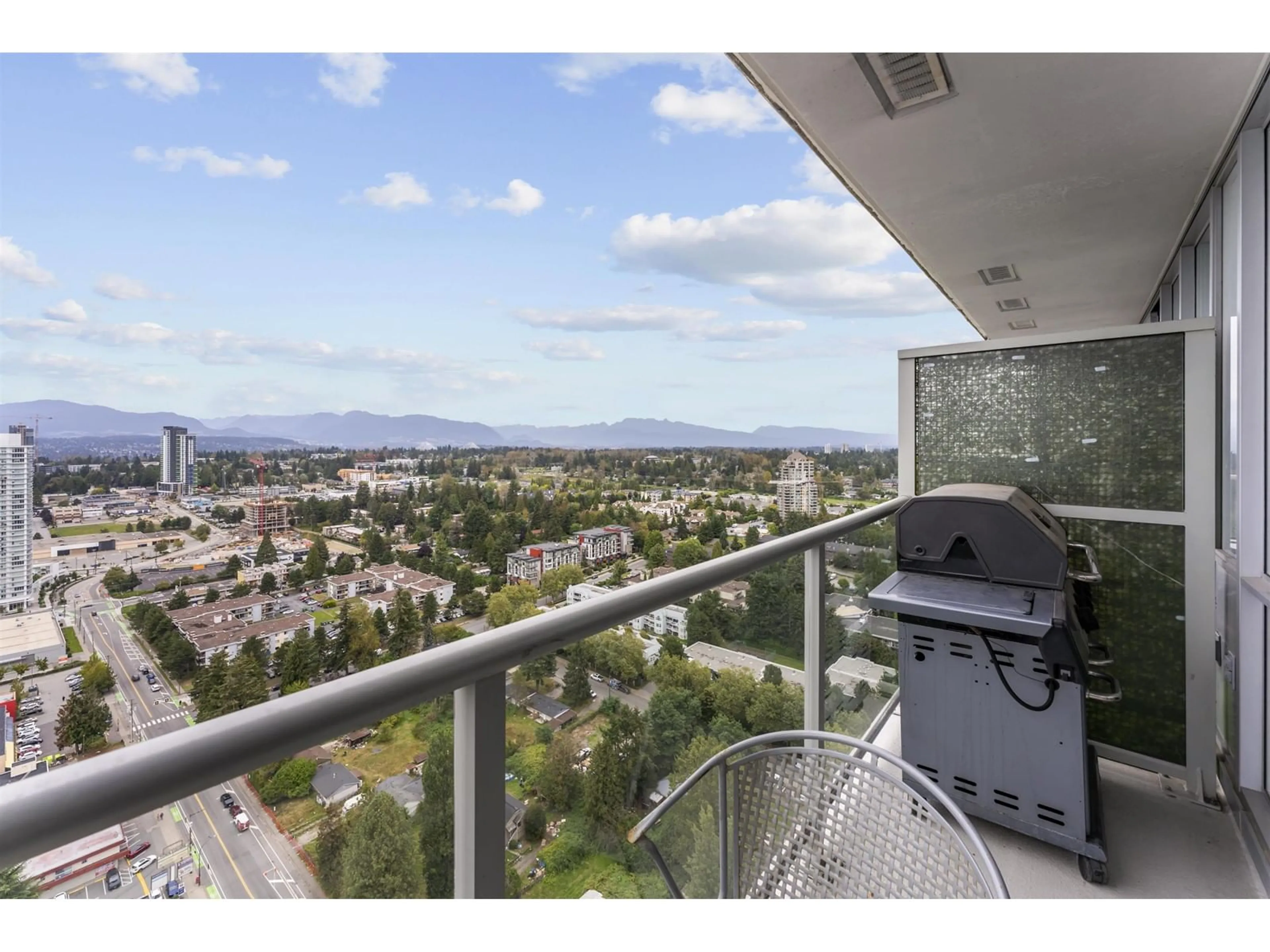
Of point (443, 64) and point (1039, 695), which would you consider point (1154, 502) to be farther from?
point (443, 64)

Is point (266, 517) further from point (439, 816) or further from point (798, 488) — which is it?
point (798, 488)

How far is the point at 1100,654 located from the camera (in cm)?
277

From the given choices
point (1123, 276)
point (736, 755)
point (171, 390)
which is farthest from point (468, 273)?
point (736, 755)

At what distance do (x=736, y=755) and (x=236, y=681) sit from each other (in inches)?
36.2

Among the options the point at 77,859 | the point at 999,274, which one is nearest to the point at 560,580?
the point at 77,859

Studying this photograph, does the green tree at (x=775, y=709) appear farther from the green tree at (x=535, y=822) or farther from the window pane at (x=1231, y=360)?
the window pane at (x=1231, y=360)

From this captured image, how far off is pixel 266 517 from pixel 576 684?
213 centimetres

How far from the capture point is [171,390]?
4586 mm

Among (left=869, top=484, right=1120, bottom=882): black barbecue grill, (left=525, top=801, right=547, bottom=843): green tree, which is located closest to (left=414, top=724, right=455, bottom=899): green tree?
(left=525, top=801, right=547, bottom=843): green tree

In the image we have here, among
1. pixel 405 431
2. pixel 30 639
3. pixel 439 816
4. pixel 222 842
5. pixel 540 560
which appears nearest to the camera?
pixel 222 842

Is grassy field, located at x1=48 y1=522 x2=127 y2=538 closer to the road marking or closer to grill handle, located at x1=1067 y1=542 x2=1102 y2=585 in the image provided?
the road marking

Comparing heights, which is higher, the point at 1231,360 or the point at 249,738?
the point at 1231,360

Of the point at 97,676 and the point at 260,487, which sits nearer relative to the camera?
the point at 97,676

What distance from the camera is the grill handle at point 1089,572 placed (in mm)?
2678
